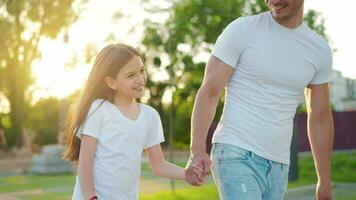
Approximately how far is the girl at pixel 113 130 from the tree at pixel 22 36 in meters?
25.7

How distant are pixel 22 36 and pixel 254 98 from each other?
27.7 meters

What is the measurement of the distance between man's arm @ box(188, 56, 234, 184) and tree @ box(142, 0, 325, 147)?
12.6m

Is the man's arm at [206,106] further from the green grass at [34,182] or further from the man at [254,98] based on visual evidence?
the green grass at [34,182]

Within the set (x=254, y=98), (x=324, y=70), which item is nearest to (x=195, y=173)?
(x=254, y=98)

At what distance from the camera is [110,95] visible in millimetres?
3307

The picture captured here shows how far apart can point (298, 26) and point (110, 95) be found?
97cm

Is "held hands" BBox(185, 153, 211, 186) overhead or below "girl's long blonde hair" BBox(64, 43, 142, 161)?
below

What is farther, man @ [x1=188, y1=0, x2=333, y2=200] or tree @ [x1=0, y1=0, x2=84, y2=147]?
tree @ [x1=0, y1=0, x2=84, y2=147]

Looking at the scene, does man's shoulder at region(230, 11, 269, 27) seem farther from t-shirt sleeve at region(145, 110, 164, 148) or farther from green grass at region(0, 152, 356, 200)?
green grass at region(0, 152, 356, 200)

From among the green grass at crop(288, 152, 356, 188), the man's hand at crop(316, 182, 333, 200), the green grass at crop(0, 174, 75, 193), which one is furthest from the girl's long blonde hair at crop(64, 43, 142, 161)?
the green grass at crop(0, 174, 75, 193)

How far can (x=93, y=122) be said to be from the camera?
3.17 metres

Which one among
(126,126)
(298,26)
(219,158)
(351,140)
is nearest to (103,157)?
(126,126)

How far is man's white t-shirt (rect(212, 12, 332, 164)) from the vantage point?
117 inches

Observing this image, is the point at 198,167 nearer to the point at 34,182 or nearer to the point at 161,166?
the point at 161,166
